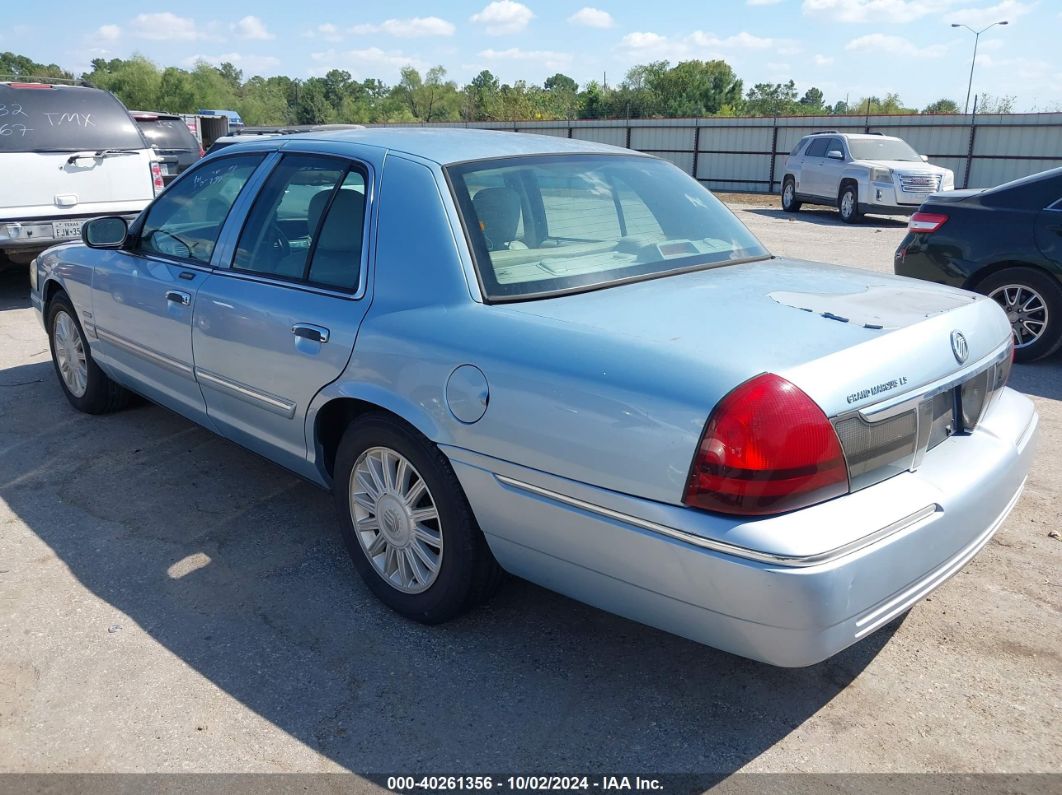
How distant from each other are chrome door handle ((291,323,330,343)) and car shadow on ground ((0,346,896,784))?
0.98m

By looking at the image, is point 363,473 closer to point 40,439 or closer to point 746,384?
point 746,384

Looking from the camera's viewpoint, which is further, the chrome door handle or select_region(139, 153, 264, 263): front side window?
select_region(139, 153, 264, 263): front side window

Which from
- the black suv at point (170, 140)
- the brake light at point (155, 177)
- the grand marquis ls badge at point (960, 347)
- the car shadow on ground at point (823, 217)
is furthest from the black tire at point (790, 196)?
the grand marquis ls badge at point (960, 347)

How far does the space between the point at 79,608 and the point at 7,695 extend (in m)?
0.54

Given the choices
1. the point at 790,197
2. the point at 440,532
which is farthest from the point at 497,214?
the point at 790,197

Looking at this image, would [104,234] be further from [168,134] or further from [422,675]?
[168,134]

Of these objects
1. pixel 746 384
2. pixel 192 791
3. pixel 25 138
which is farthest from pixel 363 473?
pixel 25 138

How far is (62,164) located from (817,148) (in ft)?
49.3

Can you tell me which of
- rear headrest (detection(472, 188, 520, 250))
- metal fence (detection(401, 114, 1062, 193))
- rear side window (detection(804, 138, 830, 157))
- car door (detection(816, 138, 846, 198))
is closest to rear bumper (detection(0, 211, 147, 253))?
rear headrest (detection(472, 188, 520, 250))

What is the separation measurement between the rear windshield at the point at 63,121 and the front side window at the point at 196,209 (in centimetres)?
512

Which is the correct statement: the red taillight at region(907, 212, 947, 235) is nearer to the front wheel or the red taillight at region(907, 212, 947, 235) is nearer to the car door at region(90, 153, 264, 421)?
the car door at region(90, 153, 264, 421)

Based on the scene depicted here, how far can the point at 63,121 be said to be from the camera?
361 inches

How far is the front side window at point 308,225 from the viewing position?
3.41 m

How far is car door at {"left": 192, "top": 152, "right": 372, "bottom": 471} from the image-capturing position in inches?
132
